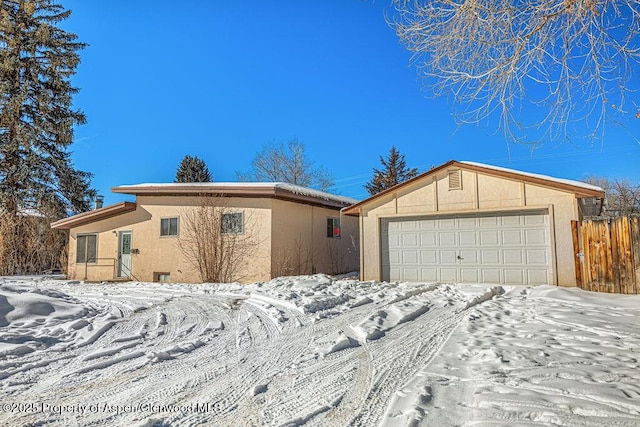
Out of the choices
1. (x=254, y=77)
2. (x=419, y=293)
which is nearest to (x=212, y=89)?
(x=254, y=77)

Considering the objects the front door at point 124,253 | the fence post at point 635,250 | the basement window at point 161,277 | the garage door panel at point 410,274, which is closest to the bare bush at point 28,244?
the front door at point 124,253

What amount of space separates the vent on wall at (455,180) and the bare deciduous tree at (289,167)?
19.4 meters

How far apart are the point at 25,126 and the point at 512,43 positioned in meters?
21.9

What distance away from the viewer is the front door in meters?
14.3

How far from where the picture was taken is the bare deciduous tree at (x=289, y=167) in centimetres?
2989

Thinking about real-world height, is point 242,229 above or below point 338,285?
above

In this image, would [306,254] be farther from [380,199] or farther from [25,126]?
[25,126]

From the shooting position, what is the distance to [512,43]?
15.1 feet

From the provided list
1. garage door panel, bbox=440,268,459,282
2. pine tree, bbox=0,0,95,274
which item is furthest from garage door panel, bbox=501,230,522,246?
pine tree, bbox=0,0,95,274

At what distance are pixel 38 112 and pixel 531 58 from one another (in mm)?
22710

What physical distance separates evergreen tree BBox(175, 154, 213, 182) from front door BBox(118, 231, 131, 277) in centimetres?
1738

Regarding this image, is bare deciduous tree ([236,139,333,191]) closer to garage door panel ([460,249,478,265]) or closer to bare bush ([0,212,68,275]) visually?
bare bush ([0,212,68,275])

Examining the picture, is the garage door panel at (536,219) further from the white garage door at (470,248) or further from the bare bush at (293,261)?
the bare bush at (293,261)

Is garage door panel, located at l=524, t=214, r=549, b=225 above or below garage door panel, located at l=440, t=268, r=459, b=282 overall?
above
